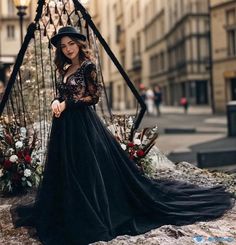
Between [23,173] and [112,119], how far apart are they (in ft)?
4.80

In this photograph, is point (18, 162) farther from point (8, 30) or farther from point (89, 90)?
point (8, 30)

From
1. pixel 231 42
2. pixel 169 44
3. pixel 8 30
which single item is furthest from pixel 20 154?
pixel 8 30

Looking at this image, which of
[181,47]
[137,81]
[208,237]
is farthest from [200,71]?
[208,237]

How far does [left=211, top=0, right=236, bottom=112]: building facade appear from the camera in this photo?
32.8 metres

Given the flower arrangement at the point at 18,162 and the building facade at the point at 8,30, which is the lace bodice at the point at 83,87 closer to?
the flower arrangement at the point at 18,162

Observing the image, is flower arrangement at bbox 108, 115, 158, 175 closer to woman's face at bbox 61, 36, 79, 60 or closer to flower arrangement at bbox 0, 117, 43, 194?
flower arrangement at bbox 0, 117, 43, 194

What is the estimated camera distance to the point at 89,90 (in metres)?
4.46

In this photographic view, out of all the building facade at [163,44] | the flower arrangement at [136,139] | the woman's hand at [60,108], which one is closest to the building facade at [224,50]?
the building facade at [163,44]

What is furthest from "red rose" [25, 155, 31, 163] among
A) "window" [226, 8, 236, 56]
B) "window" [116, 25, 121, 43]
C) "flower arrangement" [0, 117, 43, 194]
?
"window" [116, 25, 121, 43]

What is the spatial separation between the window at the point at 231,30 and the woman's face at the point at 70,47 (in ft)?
98.0

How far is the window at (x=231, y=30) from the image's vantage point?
32.8 metres

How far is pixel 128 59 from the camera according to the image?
62.8m

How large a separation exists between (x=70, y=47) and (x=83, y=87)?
388mm

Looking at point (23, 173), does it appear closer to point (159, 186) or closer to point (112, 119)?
point (112, 119)
